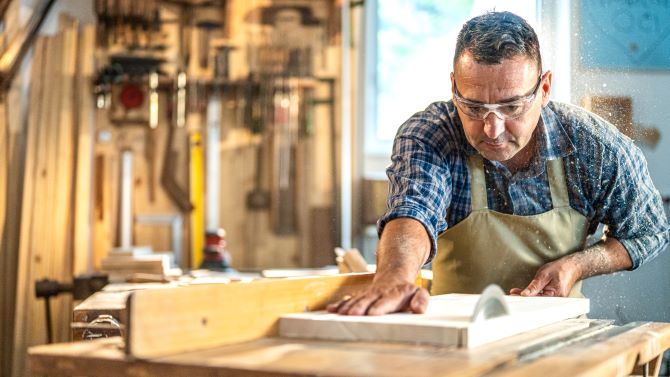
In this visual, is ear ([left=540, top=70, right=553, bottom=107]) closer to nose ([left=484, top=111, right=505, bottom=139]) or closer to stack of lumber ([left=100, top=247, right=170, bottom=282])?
nose ([left=484, top=111, right=505, bottom=139])

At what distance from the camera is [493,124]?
7.48 feet

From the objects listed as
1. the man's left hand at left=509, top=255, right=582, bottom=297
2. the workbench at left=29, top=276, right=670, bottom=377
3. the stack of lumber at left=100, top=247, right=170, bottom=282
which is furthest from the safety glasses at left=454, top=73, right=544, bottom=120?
the stack of lumber at left=100, top=247, right=170, bottom=282

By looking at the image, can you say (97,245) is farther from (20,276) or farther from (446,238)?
(446,238)

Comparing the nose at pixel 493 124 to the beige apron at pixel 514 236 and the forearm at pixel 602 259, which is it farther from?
the forearm at pixel 602 259

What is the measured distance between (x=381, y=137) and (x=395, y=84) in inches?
13.5

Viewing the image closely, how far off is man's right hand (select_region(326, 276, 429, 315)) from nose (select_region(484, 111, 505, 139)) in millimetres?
572

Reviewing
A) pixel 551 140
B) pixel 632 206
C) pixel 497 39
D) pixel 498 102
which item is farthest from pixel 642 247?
pixel 497 39

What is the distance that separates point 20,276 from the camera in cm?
520

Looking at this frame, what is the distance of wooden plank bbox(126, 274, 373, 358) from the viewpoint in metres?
1.38

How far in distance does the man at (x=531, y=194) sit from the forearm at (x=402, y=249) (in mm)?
100

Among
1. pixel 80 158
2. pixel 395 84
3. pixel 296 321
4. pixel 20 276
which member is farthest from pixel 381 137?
pixel 296 321

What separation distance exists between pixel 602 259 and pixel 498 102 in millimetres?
563

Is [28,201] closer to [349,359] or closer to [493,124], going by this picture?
[493,124]

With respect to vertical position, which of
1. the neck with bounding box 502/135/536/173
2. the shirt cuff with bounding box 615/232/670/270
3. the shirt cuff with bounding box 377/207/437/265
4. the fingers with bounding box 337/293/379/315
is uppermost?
the neck with bounding box 502/135/536/173
